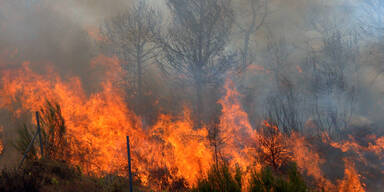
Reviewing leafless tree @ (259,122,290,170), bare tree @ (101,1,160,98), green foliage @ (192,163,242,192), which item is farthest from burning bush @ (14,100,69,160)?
leafless tree @ (259,122,290,170)

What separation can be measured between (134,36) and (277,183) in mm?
12854

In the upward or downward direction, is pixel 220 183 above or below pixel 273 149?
above

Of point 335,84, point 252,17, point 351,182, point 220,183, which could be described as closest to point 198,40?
point 220,183

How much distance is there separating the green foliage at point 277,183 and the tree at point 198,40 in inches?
348

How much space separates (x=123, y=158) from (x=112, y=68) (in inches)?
259

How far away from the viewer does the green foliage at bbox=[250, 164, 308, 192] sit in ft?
19.0

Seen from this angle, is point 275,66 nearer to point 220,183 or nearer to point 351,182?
point 351,182

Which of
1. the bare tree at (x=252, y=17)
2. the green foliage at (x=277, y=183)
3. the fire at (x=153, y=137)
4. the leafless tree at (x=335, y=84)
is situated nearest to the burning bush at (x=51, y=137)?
the fire at (x=153, y=137)

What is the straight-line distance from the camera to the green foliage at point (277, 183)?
580cm

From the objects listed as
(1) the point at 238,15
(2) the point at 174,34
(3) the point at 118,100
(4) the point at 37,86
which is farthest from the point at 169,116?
(1) the point at 238,15

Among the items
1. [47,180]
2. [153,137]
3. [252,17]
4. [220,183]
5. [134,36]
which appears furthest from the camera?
[252,17]

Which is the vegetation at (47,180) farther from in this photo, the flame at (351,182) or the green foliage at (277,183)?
the flame at (351,182)

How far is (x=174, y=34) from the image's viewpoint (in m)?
14.6

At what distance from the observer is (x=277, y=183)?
6.02m
